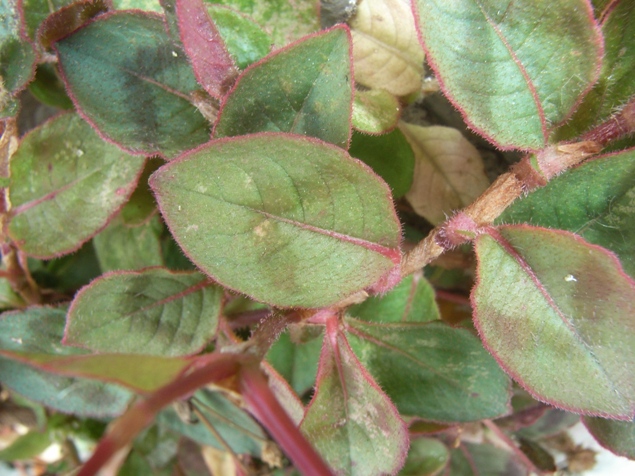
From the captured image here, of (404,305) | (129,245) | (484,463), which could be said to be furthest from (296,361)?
(484,463)

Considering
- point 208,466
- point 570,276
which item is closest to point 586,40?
point 570,276

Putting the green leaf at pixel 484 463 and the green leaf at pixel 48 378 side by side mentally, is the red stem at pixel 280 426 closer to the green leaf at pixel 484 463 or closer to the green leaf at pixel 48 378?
the green leaf at pixel 48 378

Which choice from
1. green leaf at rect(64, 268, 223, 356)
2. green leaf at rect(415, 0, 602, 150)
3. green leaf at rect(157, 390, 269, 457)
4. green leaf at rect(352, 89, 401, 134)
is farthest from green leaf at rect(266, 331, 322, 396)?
green leaf at rect(415, 0, 602, 150)

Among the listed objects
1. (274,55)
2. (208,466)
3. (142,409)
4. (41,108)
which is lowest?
(208,466)

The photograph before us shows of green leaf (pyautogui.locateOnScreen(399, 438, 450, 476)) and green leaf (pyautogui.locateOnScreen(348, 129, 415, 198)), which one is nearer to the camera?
green leaf (pyautogui.locateOnScreen(348, 129, 415, 198))

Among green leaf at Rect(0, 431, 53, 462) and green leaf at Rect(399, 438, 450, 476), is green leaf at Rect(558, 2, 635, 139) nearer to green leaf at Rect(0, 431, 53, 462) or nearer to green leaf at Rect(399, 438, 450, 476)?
green leaf at Rect(399, 438, 450, 476)

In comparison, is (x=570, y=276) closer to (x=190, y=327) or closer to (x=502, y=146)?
(x=502, y=146)

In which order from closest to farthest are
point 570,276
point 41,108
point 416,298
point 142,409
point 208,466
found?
point 142,409 < point 570,276 < point 416,298 < point 41,108 < point 208,466
